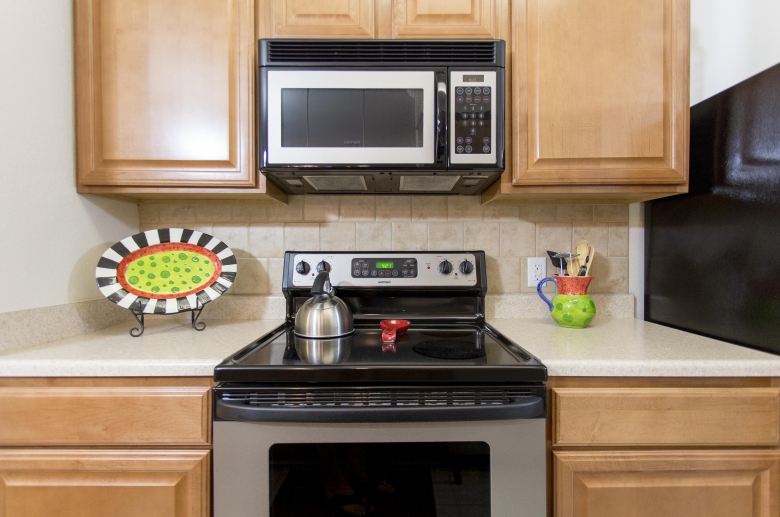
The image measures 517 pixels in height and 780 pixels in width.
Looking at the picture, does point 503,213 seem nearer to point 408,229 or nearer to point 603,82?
point 408,229

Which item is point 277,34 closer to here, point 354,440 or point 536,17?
point 536,17

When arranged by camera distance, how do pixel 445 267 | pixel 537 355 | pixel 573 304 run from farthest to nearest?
1. pixel 445 267
2. pixel 573 304
3. pixel 537 355

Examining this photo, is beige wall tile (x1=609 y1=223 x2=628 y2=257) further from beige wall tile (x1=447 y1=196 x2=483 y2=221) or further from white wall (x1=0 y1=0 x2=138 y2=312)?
white wall (x1=0 y1=0 x2=138 y2=312)

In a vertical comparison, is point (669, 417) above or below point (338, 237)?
below

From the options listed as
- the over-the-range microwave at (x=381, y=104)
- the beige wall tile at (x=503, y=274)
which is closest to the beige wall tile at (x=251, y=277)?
the over-the-range microwave at (x=381, y=104)

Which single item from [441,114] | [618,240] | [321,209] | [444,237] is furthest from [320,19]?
[618,240]

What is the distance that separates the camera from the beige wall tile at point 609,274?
1484 mm

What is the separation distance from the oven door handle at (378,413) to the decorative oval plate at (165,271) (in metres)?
0.52

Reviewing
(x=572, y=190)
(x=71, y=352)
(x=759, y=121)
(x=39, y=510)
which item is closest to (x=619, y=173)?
(x=572, y=190)

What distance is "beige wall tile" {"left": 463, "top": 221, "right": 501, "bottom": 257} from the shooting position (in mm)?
1479

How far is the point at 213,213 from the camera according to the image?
147 centimetres

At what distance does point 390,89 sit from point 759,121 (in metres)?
1.00

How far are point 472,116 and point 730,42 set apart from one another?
3.37 feet

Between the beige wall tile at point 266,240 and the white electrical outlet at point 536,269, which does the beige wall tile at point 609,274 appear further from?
the beige wall tile at point 266,240
